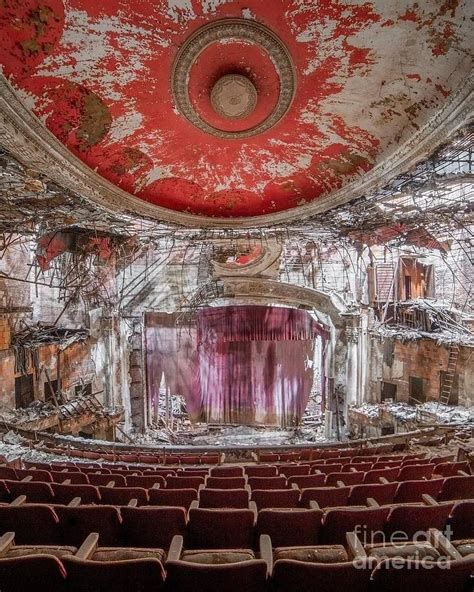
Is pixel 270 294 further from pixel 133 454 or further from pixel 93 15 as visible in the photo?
pixel 93 15

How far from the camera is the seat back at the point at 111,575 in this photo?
1.71m

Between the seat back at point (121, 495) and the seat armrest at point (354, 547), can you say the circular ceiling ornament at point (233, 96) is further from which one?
the seat back at point (121, 495)

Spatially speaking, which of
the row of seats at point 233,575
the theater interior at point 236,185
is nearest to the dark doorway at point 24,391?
the theater interior at point 236,185

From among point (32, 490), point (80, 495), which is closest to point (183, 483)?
point (80, 495)

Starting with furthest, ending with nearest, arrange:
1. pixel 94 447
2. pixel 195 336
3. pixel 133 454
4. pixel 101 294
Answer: pixel 195 336 → pixel 101 294 → pixel 94 447 → pixel 133 454

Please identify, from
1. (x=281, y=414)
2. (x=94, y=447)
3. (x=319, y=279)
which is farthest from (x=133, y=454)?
(x=281, y=414)

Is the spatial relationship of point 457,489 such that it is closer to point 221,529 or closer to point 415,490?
point 415,490

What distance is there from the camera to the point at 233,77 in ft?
10.4

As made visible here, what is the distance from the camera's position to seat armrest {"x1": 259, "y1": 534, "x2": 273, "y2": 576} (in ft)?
6.75

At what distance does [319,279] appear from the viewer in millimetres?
14695

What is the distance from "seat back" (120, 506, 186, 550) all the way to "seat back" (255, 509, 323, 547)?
0.55 m

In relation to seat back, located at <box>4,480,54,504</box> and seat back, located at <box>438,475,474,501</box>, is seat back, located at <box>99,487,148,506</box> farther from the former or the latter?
seat back, located at <box>438,475,474,501</box>

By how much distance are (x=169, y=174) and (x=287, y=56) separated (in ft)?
6.55

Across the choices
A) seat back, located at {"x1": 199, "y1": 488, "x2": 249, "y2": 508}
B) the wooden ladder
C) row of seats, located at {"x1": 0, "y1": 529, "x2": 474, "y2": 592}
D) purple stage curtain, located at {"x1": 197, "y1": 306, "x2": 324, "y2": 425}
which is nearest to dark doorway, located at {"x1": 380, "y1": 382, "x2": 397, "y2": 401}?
the wooden ladder
